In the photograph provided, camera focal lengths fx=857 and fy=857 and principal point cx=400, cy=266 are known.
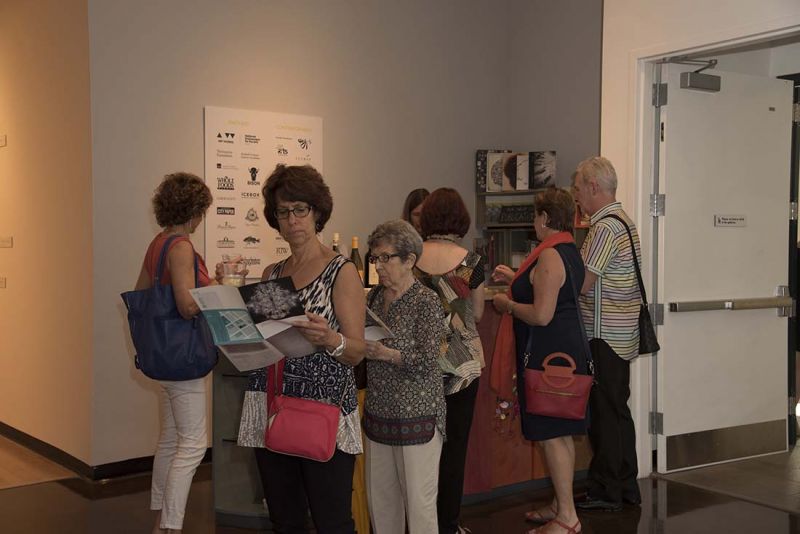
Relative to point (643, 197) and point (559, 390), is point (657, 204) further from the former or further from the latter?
point (559, 390)

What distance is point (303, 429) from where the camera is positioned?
2338 mm

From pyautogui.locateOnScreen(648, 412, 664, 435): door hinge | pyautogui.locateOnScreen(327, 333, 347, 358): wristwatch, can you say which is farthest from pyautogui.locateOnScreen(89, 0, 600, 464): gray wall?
pyautogui.locateOnScreen(327, 333, 347, 358): wristwatch

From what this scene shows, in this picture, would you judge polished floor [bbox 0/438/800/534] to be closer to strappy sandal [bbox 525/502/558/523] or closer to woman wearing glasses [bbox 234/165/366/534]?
strappy sandal [bbox 525/502/558/523]

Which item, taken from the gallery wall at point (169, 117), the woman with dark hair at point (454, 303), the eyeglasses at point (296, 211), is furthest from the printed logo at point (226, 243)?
the eyeglasses at point (296, 211)

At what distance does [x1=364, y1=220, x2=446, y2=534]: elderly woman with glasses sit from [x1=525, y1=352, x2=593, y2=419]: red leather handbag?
829mm

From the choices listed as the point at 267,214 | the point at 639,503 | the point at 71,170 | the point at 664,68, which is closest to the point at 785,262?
the point at 664,68

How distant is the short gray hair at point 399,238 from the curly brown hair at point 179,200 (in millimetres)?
889

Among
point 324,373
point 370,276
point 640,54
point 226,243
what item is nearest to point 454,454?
point 324,373

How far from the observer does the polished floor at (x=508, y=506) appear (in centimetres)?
397

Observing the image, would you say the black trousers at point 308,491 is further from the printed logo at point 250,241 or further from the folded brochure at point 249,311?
the printed logo at point 250,241

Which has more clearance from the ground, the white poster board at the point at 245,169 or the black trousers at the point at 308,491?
the white poster board at the point at 245,169

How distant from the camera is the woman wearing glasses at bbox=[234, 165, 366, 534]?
7.89 feet

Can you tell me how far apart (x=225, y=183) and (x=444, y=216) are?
6.70 ft

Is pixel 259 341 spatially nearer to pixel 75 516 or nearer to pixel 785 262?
pixel 75 516
